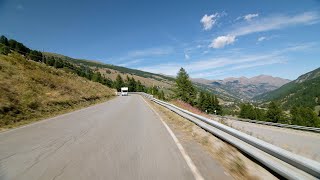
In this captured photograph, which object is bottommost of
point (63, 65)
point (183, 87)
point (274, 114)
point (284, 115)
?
point (284, 115)

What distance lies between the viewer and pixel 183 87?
85375 mm

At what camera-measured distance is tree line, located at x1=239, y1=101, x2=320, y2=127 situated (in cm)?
8269

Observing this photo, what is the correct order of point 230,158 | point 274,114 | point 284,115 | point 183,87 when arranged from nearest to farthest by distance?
1. point 230,158
2. point 183,87
3. point 274,114
4. point 284,115

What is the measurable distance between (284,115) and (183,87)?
36.8 m

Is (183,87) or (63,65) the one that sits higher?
(63,65)

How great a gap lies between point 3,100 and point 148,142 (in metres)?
13.0

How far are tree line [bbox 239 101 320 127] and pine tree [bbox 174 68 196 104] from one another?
29.0m

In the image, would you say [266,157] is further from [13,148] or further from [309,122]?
[309,122]

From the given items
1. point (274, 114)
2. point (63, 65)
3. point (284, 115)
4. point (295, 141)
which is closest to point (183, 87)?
point (274, 114)

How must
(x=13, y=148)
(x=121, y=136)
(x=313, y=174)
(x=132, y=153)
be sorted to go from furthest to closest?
(x=121, y=136), (x=13, y=148), (x=132, y=153), (x=313, y=174)

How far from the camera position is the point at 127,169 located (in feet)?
19.8

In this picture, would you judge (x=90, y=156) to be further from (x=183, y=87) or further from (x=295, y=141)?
(x=183, y=87)

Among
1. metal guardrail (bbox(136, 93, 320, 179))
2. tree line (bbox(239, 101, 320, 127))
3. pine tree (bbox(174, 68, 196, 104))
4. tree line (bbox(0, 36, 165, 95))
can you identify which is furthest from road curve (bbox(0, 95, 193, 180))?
tree line (bbox(239, 101, 320, 127))

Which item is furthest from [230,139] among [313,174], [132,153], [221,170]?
[313,174]
